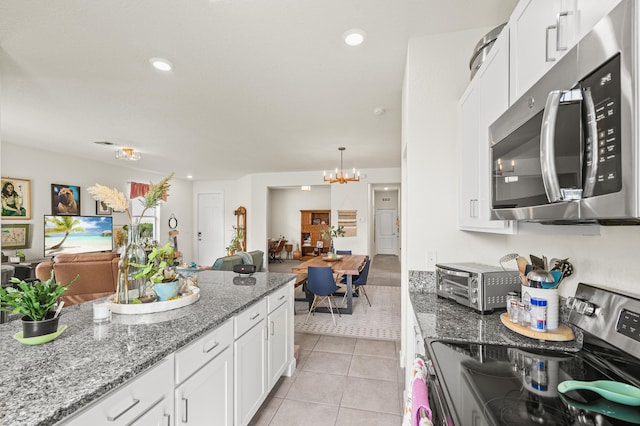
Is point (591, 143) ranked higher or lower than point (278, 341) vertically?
higher

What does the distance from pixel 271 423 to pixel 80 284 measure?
2.92 m

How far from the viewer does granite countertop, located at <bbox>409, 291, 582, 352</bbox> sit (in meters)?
1.21

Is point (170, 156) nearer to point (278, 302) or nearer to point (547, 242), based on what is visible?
point (278, 302)

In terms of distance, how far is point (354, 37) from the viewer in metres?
1.98

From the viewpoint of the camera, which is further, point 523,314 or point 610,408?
point 523,314

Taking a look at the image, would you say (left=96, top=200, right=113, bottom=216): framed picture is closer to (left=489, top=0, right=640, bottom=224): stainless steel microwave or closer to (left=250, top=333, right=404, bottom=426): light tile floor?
(left=250, top=333, right=404, bottom=426): light tile floor

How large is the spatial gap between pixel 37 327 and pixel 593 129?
187 centimetres

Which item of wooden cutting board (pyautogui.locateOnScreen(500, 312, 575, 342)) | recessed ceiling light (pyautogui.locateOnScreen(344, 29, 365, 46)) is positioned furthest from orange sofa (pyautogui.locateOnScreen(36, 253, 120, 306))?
wooden cutting board (pyautogui.locateOnScreen(500, 312, 575, 342))

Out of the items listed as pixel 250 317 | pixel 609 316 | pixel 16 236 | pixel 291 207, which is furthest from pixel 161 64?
pixel 291 207

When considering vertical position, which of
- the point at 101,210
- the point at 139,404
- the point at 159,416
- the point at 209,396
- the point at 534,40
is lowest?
the point at 209,396

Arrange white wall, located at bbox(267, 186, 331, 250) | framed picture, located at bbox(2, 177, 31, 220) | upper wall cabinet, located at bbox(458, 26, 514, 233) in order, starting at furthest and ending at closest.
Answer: white wall, located at bbox(267, 186, 331, 250)
framed picture, located at bbox(2, 177, 31, 220)
upper wall cabinet, located at bbox(458, 26, 514, 233)

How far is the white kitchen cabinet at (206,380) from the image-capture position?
124cm

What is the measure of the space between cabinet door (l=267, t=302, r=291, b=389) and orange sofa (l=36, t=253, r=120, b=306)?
2306 mm

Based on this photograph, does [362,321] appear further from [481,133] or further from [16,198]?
[16,198]
